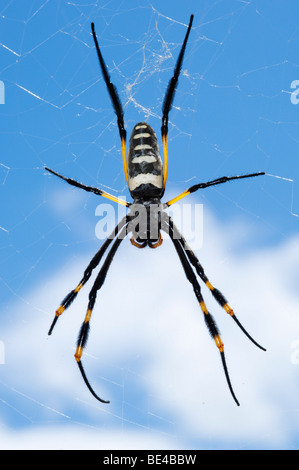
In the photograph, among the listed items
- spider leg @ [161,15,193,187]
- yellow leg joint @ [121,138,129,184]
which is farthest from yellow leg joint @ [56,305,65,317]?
spider leg @ [161,15,193,187]

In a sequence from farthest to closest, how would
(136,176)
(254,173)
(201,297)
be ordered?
(201,297)
(136,176)
(254,173)

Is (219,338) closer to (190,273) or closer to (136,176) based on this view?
(190,273)

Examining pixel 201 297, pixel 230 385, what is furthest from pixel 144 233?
pixel 230 385

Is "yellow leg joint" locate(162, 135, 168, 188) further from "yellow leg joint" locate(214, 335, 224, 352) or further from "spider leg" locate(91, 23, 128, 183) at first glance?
"yellow leg joint" locate(214, 335, 224, 352)

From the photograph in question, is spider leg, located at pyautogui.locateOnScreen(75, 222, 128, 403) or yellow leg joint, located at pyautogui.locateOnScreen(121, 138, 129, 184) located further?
spider leg, located at pyautogui.locateOnScreen(75, 222, 128, 403)

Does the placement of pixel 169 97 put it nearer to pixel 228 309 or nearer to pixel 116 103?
pixel 116 103

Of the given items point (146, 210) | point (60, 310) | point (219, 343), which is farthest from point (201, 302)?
point (60, 310)

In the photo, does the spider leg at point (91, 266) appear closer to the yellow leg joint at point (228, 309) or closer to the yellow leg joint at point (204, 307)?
the yellow leg joint at point (204, 307)

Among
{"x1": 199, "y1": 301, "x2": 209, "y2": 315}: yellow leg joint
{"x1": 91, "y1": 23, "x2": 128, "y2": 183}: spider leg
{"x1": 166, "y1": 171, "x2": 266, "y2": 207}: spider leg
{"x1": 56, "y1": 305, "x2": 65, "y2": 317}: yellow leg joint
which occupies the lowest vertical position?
{"x1": 56, "y1": 305, "x2": 65, "y2": 317}: yellow leg joint
